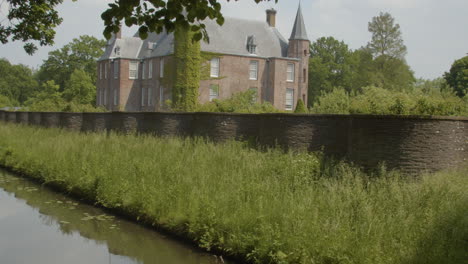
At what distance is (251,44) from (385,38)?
1434cm

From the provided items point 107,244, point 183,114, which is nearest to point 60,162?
point 183,114

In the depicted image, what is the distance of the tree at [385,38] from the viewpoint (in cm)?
5169

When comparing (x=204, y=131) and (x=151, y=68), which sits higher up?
(x=151, y=68)

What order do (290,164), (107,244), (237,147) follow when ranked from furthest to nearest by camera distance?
(237,147) < (290,164) < (107,244)

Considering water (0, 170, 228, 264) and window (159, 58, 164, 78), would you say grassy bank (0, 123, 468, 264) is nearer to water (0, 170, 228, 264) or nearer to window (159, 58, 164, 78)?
water (0, 170, 228, 264)

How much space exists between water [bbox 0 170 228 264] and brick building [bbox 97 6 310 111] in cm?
3326

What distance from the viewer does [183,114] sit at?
638 inches

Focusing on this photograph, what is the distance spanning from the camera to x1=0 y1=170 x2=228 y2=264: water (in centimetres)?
808

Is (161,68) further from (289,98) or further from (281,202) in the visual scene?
(281,202)

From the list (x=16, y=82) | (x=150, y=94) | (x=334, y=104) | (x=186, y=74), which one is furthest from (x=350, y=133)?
(x=16, y=82)

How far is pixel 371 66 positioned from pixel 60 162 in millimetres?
42663

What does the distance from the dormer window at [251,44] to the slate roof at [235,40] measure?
0.26 m

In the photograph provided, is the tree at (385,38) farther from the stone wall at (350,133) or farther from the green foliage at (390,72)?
the stone wall at (350,133)

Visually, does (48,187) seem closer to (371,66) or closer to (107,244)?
(107,244)
